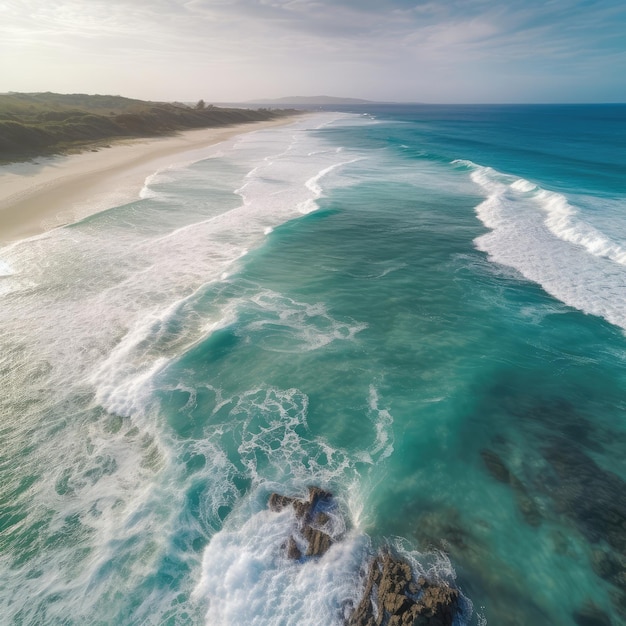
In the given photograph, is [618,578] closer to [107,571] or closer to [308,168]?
[107,571]

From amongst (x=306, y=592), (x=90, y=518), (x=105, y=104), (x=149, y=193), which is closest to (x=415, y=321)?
(x=306, y=592)

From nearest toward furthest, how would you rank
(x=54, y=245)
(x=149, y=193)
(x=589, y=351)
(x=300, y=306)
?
(x=589, y=351) < (x=300, y=306) < (x=54, y=245) < (x=149, y=193)

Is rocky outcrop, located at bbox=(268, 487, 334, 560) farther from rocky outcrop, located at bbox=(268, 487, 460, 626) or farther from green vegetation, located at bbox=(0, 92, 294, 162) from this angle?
green vegetation, located at bbox=(0, 92, 294, 162)

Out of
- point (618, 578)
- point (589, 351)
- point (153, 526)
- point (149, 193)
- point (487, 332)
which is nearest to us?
point (618, 578)

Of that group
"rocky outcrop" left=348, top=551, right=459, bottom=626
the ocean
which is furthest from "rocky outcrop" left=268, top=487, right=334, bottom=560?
"rocky outcrop" left=348, top=551, right=459, bottom=626

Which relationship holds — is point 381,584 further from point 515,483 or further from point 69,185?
point 69,185

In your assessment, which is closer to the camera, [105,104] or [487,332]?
[487,332]

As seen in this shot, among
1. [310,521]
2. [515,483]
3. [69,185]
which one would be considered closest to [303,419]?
[310,521]
